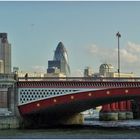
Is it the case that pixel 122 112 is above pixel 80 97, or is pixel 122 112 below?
below

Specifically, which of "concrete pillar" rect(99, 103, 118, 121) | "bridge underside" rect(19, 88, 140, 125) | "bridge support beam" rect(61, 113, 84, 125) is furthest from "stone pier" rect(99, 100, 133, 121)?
"bridge underside" rect(19, 88, 140, 125)

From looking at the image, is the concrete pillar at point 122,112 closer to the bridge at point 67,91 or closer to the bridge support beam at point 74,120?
the bridge support beam at point 74,120

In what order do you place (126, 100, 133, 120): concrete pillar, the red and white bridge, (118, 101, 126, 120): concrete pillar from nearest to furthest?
the red and white bridge, (118, 101, 126, 120): concrete pillar, (126, 100, 133, 120): concrete pillar

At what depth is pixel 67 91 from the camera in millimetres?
87875

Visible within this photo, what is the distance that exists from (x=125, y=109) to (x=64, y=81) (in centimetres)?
8388

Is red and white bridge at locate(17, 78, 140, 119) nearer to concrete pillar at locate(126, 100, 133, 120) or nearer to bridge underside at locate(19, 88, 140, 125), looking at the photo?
bridge underside at locate(19, 88, 140, 125)

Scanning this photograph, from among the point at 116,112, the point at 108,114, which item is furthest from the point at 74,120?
the point at 116,112

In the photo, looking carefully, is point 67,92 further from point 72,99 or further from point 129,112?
point 129,112

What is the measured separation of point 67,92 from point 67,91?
5.3 inches

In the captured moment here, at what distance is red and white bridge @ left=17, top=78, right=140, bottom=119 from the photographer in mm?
86625

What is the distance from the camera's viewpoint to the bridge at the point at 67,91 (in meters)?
86.7

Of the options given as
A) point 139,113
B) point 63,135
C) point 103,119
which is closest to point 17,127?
point 63,135

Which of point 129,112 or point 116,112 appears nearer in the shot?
point 116,112

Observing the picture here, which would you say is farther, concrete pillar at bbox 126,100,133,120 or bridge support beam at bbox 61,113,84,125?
concrete pillar at bbox 126,100,133,120
